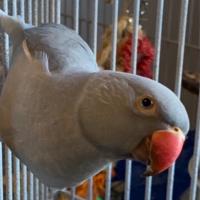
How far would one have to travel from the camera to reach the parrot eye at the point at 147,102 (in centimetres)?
31

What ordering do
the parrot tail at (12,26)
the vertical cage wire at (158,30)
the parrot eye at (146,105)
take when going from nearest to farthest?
the parrot eye at (146,105) < the parrot tail at (12,26) < the vertical cage wire at (158,30)

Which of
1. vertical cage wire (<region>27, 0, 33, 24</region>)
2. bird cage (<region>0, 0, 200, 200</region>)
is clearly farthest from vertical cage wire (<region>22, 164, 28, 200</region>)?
vertical cage wire (<region>27, 0, 33, 24</region>)

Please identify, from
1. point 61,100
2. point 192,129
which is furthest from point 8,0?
point 192,129

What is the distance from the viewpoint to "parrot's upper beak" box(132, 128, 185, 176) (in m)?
0.31

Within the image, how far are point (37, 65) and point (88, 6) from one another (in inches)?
35.0

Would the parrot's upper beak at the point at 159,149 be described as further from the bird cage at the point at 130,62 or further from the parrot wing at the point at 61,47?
the bird cage at the point at 130,62

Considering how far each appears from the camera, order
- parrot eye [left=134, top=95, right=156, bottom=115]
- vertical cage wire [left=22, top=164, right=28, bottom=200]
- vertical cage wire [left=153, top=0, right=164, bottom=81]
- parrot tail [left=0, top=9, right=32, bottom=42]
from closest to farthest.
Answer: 1. parrot eye [left=134, top=95, right=156, bottom=115]
2. parrot tail [left=0, top=9, right=32, bottom=42]
3. vertical cage wire [left=153, top=0, right=164, bottom=81]
4. vertical cage wire [left=22, top=164, right=28, bottom=200]

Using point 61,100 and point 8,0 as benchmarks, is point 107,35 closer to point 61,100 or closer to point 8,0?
point 8,0

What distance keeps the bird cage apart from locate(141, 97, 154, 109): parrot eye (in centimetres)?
23

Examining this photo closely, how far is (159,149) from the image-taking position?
1.03 feet

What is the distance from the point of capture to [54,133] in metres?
0.36

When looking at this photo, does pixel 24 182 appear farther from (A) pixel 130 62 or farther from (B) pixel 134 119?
(B) pixel 134 119

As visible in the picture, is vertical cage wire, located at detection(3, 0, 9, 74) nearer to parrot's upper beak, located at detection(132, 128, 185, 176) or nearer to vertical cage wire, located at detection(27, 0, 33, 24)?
vertical cage wire, located at detection(27, 0, 33, 24)

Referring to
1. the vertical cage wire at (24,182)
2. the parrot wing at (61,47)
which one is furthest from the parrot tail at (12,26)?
the vertical cage wire at (24,182)
